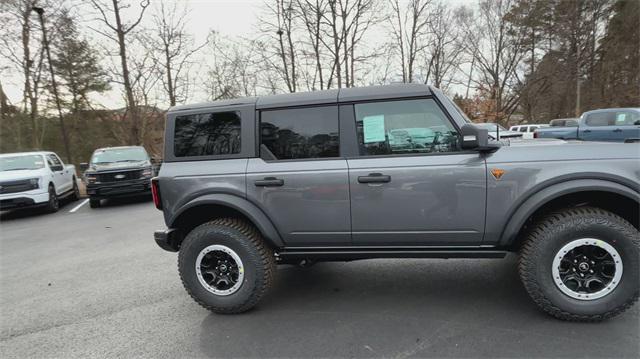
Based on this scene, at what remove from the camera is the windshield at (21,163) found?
34.4 ft

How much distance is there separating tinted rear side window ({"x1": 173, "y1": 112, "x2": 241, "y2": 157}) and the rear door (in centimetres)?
26

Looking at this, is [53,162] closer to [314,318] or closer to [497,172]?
[314,318]

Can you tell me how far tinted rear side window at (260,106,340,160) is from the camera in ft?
11.0

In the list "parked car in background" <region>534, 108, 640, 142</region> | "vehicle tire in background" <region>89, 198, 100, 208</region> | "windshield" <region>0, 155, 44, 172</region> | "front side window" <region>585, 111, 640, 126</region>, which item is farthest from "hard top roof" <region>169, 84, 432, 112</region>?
"front side window" <region>585, 111, 640, 126</region>

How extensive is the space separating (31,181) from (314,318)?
33.6 ft

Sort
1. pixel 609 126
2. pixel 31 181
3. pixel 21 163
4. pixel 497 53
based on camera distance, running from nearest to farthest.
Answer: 1. pixel 31 181
2. pixel 21 163
3. pixel 609 126
4. pixel 497 53

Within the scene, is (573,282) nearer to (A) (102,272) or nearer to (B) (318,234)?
(B) (318,234)

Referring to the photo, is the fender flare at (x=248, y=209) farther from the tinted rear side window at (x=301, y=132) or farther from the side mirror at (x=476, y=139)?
the side mirror at (x=476, y=139)

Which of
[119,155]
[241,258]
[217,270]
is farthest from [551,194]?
[119,155]

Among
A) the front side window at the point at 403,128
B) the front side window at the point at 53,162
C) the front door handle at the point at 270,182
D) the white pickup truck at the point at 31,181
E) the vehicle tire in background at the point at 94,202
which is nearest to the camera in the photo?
the front side window at the point at 403,128

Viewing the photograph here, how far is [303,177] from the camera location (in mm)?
3293

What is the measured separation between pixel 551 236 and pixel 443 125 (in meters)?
1.22

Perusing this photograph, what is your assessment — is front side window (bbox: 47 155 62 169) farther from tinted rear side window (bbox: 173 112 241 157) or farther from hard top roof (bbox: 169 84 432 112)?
hard top roof (bbox: 169 84 432 112)

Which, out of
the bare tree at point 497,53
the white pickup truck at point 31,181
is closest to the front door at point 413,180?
the white pickup truck at point 31,181
